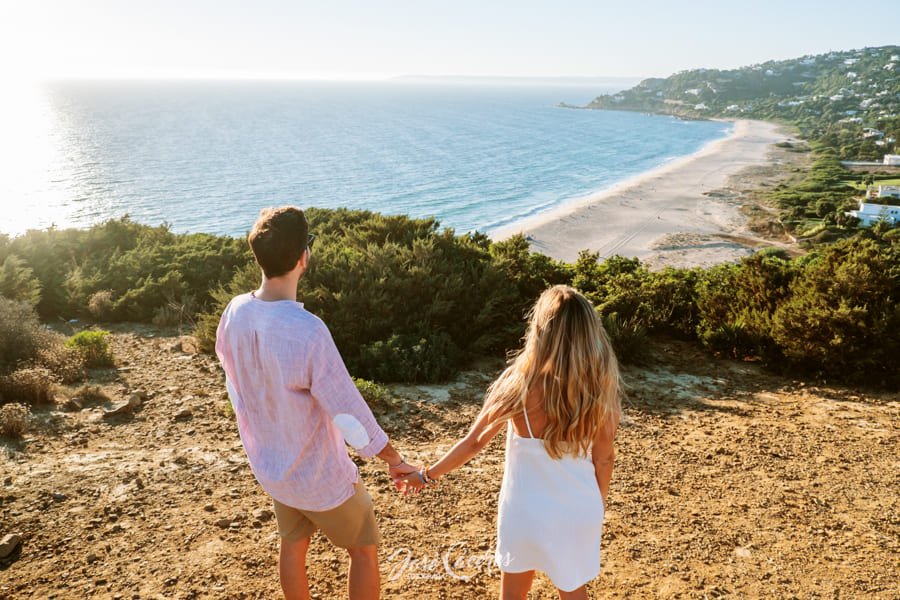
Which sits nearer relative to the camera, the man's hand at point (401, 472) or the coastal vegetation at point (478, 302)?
the man's hand at point (401, 472)

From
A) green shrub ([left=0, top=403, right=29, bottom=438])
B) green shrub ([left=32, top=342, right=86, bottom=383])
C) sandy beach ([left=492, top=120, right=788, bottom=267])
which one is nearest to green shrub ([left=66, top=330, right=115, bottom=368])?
green shrub ([left=32, top=342, right=86, bottom=383])

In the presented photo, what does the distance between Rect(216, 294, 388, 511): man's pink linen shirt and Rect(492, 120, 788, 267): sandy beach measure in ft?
87.5

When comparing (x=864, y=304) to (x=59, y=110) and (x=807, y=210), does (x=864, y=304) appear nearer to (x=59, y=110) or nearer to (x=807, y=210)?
(x=807, y=210)

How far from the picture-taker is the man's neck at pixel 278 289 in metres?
2.32

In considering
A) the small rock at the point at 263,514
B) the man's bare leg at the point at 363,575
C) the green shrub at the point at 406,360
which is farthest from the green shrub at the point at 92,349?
the man's bare leg at the point at 363,575

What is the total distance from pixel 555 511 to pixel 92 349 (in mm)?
7554

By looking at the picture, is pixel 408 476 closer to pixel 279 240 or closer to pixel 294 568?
pixel 294 568

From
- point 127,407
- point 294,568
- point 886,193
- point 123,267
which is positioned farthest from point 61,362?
point 886,193

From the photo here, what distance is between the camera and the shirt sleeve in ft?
7.43

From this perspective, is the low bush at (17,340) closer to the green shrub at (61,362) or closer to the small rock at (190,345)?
the green shrub at (61,362)

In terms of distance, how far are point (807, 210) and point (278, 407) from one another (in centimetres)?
4446

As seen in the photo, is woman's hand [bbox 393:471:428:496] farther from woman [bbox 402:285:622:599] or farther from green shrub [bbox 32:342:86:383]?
green shrub [bbox 32:342:86:383]

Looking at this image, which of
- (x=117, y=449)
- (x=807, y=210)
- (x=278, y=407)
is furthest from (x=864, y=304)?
(x=807, y=210)

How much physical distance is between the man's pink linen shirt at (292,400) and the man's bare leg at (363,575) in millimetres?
313
